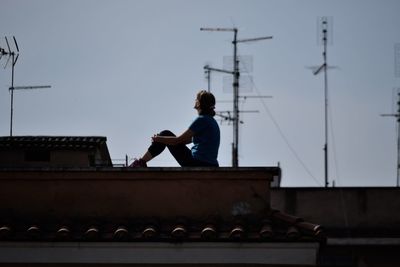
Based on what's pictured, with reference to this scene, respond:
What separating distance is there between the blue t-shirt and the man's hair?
13 centimetres

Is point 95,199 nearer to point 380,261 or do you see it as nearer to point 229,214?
point 229,214

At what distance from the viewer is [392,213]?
22.2 m

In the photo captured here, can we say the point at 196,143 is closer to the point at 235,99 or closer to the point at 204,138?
the point at 204,138

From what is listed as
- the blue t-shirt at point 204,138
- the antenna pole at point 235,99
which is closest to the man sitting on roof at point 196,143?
the blue t-shirt at point 204,138

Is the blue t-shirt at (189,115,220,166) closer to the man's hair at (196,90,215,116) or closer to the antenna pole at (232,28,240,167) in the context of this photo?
the man's hair at (196,90,215,116)

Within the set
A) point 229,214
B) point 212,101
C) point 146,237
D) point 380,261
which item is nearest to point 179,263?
point 146,237

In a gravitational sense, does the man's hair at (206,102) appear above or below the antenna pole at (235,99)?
below

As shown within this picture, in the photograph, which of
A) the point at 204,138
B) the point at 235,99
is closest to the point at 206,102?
the point at 204,138

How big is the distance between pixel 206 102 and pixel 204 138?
478 mm

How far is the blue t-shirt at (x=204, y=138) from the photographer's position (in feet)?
44.9

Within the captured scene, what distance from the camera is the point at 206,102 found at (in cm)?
1381

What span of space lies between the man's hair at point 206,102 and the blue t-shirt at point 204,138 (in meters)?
0.13

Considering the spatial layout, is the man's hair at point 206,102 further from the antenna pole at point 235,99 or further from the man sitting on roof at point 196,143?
the antenna pole at point 235,99

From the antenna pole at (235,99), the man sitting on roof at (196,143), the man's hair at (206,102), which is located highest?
the antenna pole at (235,99)
